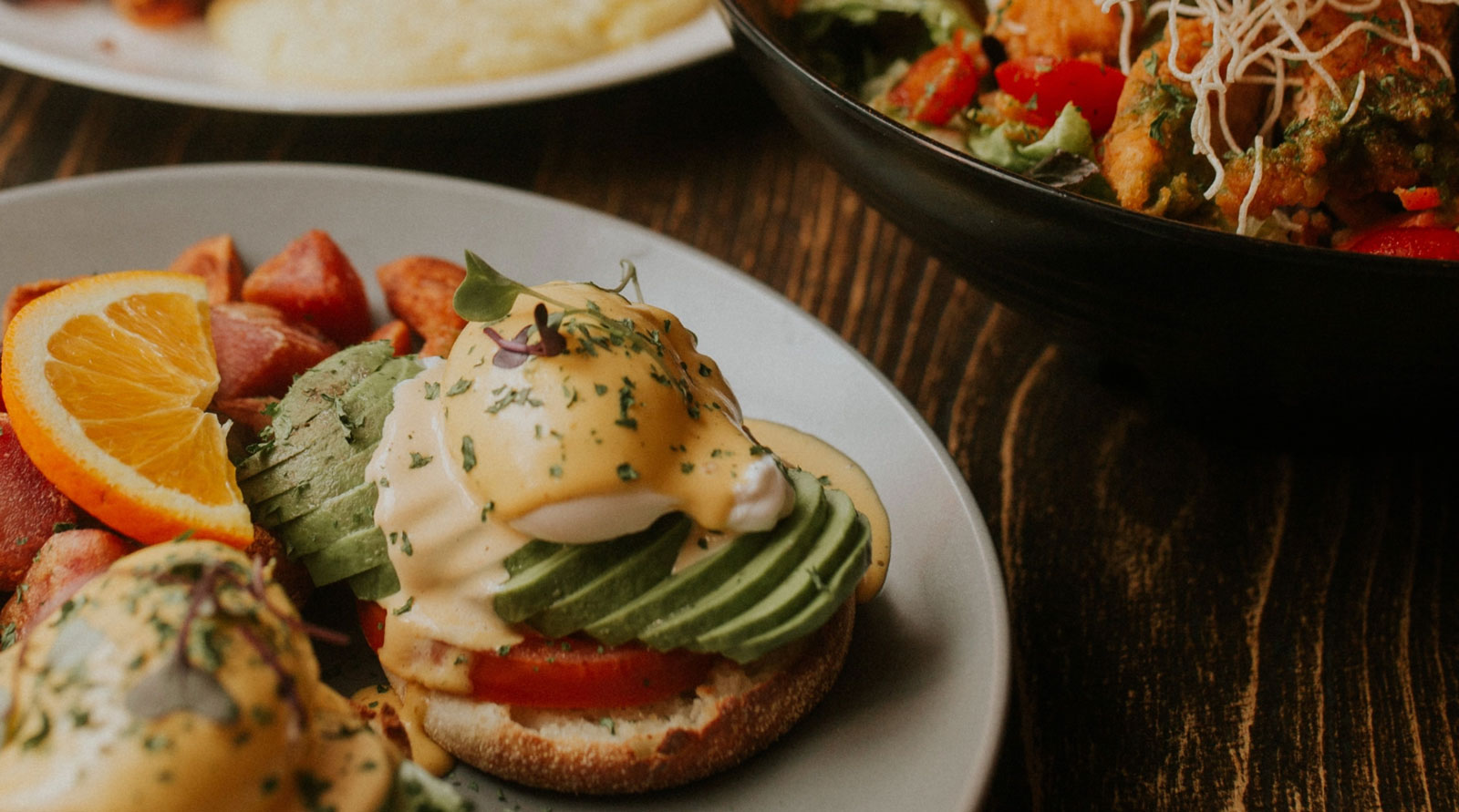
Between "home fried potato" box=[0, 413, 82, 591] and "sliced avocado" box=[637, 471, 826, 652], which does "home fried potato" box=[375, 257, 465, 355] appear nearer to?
"home fried potato" box=[0, 413, 82, 591]

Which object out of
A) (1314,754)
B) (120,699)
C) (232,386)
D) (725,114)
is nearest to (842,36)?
(725,114)

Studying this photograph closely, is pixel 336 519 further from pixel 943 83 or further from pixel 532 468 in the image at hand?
pixel 943 83

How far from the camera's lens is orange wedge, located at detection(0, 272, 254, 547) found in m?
1.55

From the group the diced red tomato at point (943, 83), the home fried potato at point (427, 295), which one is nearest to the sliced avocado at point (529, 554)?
the home fried potato at point (427, 295)

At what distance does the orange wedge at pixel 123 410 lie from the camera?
5.08 ft

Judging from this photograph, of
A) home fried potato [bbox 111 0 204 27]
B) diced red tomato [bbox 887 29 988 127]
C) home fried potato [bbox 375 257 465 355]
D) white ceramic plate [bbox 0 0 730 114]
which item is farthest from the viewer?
home fried potato [bbox 111 0 204 27]

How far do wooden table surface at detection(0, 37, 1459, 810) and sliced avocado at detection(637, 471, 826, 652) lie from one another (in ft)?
1.61

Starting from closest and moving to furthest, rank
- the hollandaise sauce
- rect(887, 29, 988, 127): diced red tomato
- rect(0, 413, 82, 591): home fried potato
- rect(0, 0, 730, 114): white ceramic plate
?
the hollandaise sauce → rect(0, 413, 82, 591): home fried potato → rect(887, 29, 988, 127): diced red tomato → rect(0, 0, 730, 114): white ceramic plate

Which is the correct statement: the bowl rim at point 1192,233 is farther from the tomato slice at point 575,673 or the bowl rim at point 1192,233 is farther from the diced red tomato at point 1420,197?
the tomato slice at point 575,673

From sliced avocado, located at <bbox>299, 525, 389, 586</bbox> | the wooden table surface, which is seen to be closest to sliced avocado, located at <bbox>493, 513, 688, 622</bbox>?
sliced avocado, located at <bbox>299, 525, 389, 586</bbox>

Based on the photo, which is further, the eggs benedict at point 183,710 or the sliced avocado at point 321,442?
the sliced avocado at point 321,442

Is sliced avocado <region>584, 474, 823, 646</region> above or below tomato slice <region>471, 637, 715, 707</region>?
above

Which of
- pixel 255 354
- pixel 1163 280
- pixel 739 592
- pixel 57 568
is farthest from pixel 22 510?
pixel 1163 280

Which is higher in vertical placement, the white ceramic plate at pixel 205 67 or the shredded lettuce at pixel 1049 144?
the shredded lettuce at pixel 1049 144
